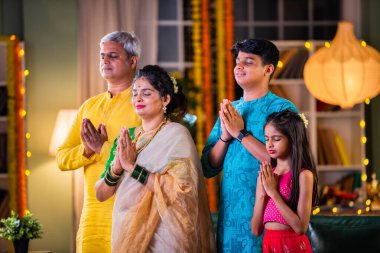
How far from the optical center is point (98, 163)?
356cm

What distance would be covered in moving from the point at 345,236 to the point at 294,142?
162 cm

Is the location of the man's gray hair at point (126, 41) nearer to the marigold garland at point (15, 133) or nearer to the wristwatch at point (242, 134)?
the wristwatch at point (242, 134)

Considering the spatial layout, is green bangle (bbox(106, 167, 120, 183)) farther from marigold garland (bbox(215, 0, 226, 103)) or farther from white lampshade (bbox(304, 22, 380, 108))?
marigold garland (bbox(215, 0, 226, 103))

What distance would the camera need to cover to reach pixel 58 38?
22.7 feet

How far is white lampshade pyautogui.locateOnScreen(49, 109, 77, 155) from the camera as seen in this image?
646 centimetres

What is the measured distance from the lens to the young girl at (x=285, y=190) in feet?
10.1

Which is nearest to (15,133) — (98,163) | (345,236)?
(345,236)

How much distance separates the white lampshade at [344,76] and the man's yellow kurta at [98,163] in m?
3.36

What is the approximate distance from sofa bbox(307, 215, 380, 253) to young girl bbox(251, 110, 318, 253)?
1451 mm

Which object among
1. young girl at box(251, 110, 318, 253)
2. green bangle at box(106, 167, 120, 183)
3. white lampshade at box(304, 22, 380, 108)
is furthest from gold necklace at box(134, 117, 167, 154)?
white lampshade at box(304, 22, 380, 108)

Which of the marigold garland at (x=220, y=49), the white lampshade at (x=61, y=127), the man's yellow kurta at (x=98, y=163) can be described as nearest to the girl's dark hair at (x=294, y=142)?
the man's yellow kurta at (x=98, y=163)

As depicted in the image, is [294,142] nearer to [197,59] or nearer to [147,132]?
[147,132]

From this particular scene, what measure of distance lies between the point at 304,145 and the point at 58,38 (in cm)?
416

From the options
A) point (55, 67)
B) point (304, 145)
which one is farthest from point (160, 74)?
point (55, 67)
